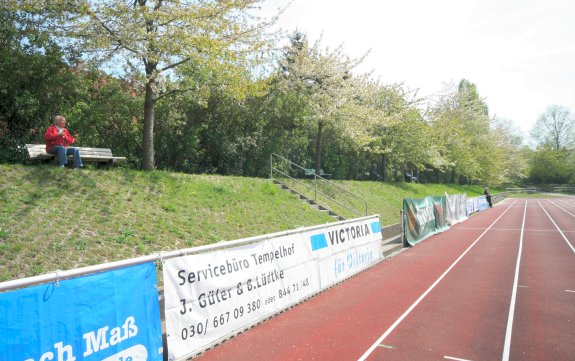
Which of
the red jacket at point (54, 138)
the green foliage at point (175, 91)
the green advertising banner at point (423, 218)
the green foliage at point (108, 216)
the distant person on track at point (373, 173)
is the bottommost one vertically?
the green advertising banner at point (423, 218)

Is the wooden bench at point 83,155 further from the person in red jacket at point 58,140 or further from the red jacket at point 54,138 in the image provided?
the red jacket at point 54,138

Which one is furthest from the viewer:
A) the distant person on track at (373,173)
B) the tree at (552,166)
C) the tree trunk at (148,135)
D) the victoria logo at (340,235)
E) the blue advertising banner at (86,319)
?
the tree at (552,166)

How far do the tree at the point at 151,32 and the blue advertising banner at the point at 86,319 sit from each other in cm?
844

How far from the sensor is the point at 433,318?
22.1 ft

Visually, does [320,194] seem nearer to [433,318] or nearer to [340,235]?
[340,235]

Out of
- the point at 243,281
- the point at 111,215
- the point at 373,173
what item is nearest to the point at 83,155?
the point at 111,215

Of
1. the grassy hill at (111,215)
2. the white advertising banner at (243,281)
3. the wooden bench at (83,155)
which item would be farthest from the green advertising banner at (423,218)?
the wooden bench at (83,155)

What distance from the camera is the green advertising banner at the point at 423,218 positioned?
14828 mm

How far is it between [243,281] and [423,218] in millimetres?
12802

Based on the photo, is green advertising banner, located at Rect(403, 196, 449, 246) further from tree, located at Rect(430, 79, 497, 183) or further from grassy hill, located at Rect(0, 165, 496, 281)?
tree, located at Rect(430, 79, 497, 183)

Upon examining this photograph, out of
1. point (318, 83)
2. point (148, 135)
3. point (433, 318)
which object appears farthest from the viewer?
point (318, 83)

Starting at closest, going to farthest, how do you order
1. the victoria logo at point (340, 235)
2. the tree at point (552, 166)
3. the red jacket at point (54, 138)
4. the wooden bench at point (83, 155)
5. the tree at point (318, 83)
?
the victoria logo at point (340, 235) < the red jacket at point (54, 138) < the wooden bench at point (83, 155) < the tree at point (318, 83) < the tree at point (552, 166)

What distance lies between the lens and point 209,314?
535 cm

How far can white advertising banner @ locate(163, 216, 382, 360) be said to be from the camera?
4902 millimetres
